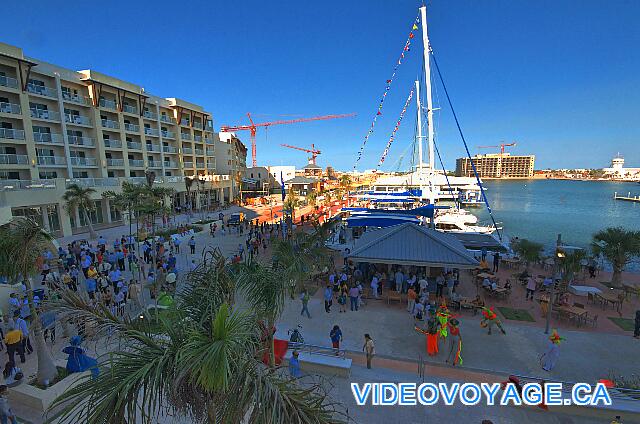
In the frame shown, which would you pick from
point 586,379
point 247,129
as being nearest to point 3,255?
point 586,379

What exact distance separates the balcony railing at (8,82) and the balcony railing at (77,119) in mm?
4702

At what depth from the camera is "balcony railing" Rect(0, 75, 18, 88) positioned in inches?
1034

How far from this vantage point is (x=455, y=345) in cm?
867

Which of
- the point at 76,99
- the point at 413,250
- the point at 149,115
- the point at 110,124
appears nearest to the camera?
the point at 413,250

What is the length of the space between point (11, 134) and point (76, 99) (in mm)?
7778

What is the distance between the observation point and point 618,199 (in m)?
79.7

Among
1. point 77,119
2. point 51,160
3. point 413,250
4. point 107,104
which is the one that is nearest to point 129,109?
point 107,104

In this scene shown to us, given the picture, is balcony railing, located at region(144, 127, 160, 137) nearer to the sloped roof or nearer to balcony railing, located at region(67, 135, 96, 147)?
balcony railing, located at region(67, 135, 96, 147)

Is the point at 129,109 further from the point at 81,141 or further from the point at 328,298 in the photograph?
the point at 328,298

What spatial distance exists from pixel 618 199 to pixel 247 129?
123728 mm

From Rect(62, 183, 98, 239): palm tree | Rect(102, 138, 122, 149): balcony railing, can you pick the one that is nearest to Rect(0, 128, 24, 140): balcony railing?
Rect(62, 183, 98, 239): palm tree

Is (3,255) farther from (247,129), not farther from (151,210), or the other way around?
(247,129)

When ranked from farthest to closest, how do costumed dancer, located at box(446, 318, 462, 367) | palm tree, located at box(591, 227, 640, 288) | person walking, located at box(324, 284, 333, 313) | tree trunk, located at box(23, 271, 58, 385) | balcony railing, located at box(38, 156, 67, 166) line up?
balcony railing, located at box(38, 156, 67, 166), palm tree, located at box(591, 227, 640, 288), person walking, located at box(324, 284, 333, 313), costumed dancer, located at box(446, 318, 462, 367), tree trunk, located at box(23, 271, 58, 385)

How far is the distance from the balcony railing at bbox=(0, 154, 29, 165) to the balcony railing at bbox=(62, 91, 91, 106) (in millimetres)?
8004
